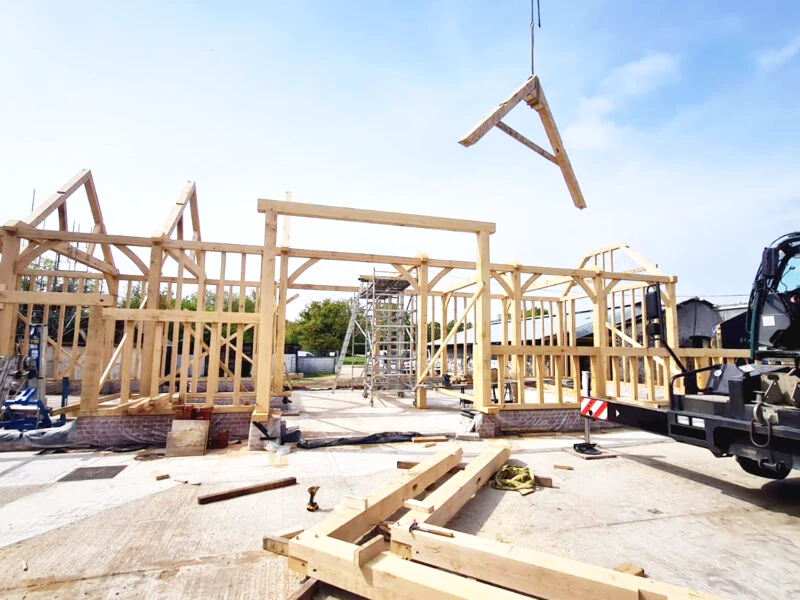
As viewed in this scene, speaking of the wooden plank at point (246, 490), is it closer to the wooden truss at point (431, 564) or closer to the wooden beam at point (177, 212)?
the wooden truss at point (431, 564)

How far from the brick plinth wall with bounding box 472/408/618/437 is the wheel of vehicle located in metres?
2.94

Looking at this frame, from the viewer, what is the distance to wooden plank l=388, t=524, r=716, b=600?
7.39ft

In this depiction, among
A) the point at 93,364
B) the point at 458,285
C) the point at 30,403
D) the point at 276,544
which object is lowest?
the point at 276,544

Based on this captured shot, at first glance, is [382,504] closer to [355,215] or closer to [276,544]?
[276,544]

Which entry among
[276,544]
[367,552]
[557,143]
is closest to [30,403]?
[276,544]

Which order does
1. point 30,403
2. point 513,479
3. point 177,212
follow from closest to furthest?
1. point 513,479
2. point 30,403
3. point 177,212

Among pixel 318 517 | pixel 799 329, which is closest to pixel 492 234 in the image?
pixel 799 329

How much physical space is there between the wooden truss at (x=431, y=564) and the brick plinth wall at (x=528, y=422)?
4.42 m

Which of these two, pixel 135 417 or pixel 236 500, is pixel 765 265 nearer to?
pixel 236 500

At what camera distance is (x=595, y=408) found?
6449 millimetres

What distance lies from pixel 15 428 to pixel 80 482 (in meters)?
3.57

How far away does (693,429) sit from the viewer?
4949 millimetres

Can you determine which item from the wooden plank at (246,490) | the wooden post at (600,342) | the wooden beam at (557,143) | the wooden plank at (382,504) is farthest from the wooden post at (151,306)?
the wooden post at (600,342)

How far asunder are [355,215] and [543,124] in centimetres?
323
